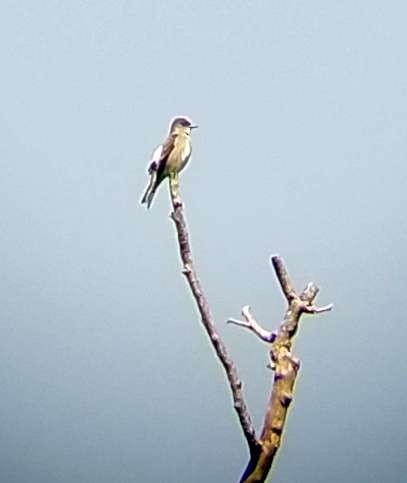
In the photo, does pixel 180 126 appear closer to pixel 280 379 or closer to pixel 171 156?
pixel 171 156

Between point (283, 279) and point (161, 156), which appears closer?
point (283, 279)

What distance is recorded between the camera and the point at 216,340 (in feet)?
2.28

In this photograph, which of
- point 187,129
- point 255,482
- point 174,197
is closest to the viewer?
point 255,482

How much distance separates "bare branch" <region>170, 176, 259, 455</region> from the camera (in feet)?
2.22

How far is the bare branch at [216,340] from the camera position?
2.22 feet

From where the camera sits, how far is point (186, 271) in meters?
0.71

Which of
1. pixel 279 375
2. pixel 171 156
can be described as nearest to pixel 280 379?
pixel 279 375

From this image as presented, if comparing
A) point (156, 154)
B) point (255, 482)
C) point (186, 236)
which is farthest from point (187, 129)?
point (255, 482)

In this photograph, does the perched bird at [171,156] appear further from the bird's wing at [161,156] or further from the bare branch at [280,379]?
the bare branch at [280,379]

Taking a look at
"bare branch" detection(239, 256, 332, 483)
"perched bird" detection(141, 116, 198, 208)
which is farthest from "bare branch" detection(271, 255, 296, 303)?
"perched bird" detection(141, 116, 198, 208)

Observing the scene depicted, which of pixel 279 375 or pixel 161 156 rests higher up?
pixel 161 156

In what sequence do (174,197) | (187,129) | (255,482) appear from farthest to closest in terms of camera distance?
1. (187,129)
2. (174,197)
3. (255,482)

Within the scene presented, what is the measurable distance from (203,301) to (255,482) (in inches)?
7.2

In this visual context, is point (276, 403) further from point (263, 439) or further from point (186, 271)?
point (186, 271)
